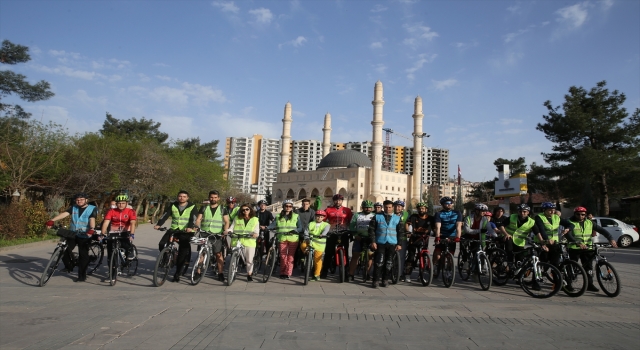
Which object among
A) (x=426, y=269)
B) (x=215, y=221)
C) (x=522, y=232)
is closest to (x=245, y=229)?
(x=215, y=221)

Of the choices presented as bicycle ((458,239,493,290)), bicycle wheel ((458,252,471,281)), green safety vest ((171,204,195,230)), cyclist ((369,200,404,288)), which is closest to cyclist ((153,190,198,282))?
green safety vest ((171,204,195,230))

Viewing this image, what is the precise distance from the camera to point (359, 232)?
9102mm

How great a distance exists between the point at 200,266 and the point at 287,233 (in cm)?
175

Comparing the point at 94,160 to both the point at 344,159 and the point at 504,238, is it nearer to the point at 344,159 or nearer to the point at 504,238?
the point at 504,238

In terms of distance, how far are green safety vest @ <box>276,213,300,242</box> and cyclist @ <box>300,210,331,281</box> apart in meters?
0.24

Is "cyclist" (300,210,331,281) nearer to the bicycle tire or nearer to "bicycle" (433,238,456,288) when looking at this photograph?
"bicycle" (433,238,456,288)

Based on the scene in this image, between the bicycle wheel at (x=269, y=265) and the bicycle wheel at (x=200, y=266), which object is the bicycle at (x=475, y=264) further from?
the bicycle wheel at (x=200, y=266)

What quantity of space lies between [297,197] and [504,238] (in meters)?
80.0

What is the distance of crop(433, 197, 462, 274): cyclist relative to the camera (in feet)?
29.0

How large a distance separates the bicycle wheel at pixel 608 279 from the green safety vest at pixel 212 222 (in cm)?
714

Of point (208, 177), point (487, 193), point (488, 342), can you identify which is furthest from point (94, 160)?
point (487, 193)

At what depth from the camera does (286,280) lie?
29.6ft

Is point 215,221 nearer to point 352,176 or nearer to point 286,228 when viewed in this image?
point 286,228

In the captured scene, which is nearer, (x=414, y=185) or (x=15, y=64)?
(x=15, y=64)
